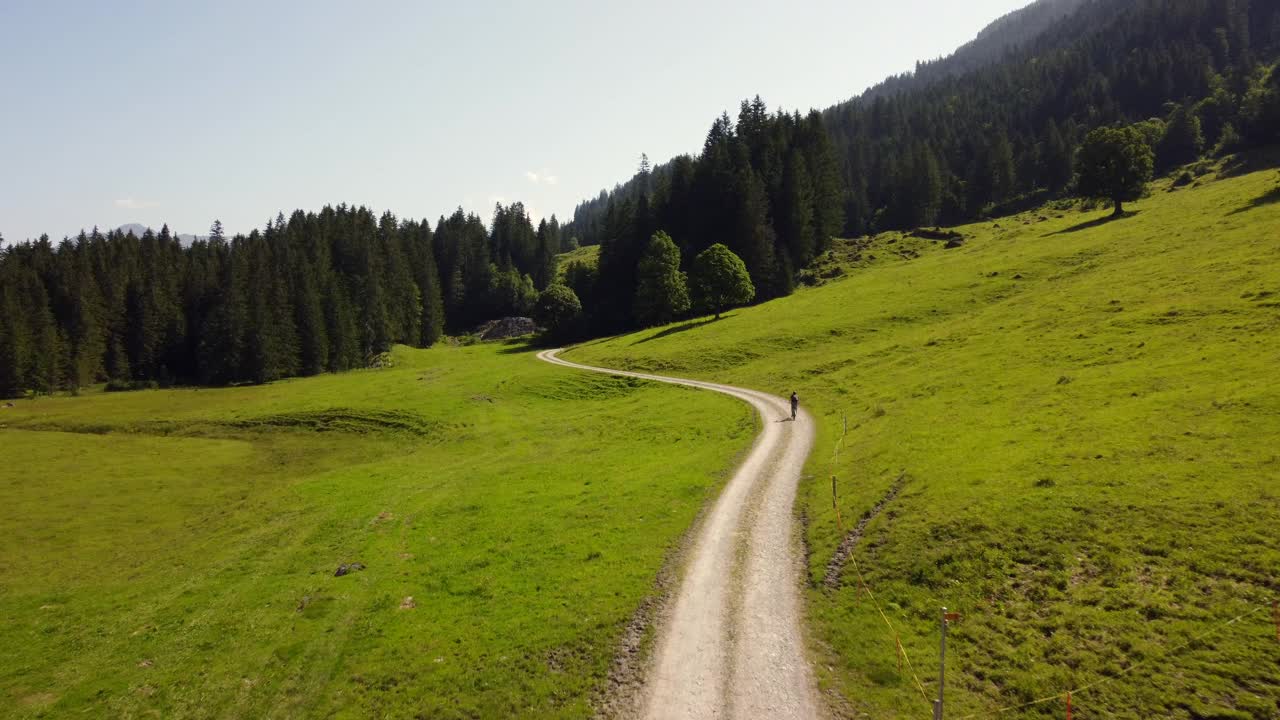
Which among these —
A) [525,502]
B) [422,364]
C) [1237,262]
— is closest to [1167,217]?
[1237,262]

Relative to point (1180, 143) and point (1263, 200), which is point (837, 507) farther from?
point (1180, 143)

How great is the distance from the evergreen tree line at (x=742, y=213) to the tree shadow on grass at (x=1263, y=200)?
5798 centimetres

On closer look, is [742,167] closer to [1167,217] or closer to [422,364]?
[1167,217]

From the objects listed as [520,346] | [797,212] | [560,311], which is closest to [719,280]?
[797,212]

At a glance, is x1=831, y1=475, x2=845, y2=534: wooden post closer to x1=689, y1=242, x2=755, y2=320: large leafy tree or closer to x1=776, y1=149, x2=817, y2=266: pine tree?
x1=689, y1=242, x2=755, y2=320: large leafy tree

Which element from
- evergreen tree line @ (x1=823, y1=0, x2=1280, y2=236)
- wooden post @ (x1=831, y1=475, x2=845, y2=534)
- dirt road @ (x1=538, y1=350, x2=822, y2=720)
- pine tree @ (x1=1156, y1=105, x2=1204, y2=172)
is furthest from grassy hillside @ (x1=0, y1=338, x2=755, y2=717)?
pine tree @ (x1=1156, y1=105, x2=1204, y2=172)

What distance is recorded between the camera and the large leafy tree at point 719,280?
3607 inches

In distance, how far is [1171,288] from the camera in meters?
49.3

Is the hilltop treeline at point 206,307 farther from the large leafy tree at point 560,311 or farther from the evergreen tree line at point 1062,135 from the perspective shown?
the evergreen tree line at point 1062,135

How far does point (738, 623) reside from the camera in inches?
711

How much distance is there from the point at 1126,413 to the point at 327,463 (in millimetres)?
55628

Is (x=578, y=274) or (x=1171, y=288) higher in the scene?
(x=578, y=274)

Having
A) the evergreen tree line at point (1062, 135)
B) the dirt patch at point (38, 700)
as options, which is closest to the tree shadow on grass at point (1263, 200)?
the evergreen tree line at point (1062, 135)

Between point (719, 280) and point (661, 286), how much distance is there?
45.9 ft
